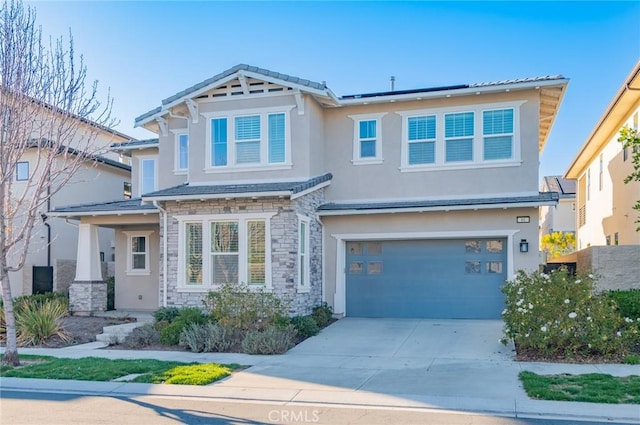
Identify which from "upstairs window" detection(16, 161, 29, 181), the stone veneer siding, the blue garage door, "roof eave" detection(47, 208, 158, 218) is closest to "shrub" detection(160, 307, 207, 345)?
the stone veneer siding

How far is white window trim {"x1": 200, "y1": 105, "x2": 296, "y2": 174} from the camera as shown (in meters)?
16.1

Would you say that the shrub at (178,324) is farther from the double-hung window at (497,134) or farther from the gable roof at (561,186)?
the gable roof at (561,186)

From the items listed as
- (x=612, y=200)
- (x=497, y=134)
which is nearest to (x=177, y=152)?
(x=497, y=134)

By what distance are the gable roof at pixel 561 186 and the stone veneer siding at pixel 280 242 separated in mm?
23728

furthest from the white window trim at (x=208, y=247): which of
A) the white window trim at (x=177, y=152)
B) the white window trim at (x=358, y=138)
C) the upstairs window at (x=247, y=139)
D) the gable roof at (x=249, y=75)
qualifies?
the white window trim at (x=358, y=138)

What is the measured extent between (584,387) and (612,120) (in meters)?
13.3

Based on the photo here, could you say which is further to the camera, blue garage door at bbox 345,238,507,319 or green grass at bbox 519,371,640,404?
blue garage door at bbox 345,238,507,319

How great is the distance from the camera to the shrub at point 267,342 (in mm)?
12438

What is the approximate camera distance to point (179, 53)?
15031mm

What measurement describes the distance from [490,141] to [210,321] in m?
9.24

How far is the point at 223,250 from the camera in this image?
51.1 feet

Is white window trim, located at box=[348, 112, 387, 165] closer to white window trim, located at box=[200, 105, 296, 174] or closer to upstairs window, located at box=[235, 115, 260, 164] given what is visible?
white window trim, located at box=[200, 105, 296, 174]

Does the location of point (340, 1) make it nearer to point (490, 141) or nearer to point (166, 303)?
point (490, 141)

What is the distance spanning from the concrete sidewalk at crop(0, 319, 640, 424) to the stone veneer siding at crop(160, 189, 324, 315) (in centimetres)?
174
